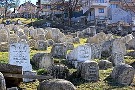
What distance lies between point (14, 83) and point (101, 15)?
4968 centimetres

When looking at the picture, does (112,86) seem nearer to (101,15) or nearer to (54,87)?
(54,87)

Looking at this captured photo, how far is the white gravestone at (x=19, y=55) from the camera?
13.4 m

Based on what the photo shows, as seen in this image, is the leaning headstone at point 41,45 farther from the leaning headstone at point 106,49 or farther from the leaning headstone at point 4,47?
the leaning headstone at point 106,49

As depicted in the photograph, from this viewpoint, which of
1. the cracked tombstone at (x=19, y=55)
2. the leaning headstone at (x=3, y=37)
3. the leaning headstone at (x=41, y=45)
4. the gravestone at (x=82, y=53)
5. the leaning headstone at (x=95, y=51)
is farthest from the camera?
the leaning headstone at (x=3, y=37)

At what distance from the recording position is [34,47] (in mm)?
21578

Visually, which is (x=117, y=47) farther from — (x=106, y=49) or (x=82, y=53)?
(x=82, y=53)

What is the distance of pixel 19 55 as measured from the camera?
13.4 metres

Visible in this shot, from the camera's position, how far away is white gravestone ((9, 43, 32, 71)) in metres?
13.4

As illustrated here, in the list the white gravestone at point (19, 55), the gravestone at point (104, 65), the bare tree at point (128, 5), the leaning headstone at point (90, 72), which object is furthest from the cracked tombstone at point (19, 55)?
the bare tree at point (128, 5)

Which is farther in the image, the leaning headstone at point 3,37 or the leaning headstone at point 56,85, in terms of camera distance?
the leaning headstone at point 3,37

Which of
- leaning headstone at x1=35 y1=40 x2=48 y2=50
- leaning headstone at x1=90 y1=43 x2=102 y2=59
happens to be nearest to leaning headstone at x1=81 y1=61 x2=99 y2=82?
leaning headstone at x1=90 y1=43 x2=102 y2=59

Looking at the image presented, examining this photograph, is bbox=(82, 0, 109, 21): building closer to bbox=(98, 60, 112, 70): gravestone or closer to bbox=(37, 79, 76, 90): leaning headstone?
bbox=(98, 60, 112, 70): gravestone

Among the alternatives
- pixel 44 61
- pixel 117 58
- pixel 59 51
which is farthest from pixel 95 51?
pixel 44 61

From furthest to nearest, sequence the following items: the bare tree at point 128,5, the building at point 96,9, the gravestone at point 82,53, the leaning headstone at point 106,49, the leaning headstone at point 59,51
Result: the building at point 96,9 < the bare tree at point 128,5 < the leaning headstone at point 106,49 < the leaning headstone at point 59,51 < the gravestone at point 82,53
